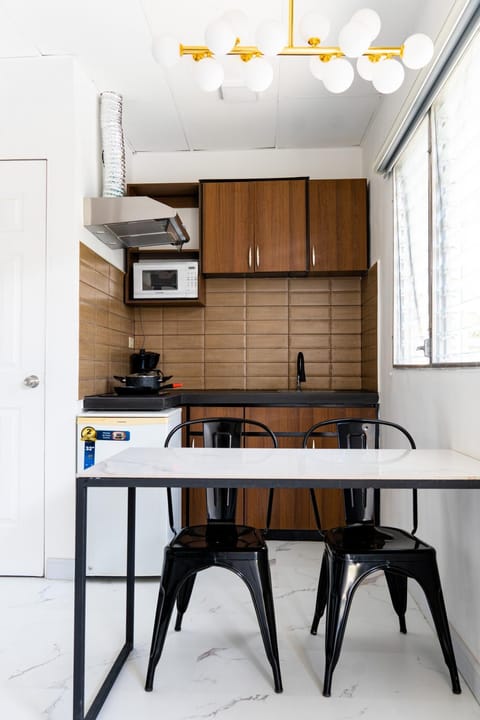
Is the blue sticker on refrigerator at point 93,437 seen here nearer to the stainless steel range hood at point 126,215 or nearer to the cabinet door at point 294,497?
the cabinet door at point 294,497

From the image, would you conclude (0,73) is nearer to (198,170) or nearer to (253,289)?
(198,170)

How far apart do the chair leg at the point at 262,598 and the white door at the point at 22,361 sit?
1.46 metres

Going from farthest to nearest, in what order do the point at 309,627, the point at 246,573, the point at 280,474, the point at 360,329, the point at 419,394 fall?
the point at 360,329, the point at 419,394, the point at 309,627, the point at 246,573, the point at 280,474

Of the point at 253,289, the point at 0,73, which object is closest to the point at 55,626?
the point at 253,289

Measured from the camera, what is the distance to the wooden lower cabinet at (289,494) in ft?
10.4

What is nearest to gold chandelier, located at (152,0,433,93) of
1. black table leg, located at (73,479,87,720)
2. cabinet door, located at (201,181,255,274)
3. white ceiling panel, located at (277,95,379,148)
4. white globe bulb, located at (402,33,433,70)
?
white globe bulb, located at (402,33,433,70)

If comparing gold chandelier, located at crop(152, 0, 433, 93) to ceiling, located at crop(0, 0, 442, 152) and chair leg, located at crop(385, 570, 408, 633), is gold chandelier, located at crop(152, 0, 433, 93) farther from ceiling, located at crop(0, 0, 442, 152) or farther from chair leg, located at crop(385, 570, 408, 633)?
chair leg, located at crop(385, 570, 408, 633)

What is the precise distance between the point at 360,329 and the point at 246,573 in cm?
241

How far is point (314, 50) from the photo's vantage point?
150 centimetres

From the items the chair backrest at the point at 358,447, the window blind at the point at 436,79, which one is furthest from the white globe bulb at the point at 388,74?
the chair backrest at the point at 358,447

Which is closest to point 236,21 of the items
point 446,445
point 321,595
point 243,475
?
point 243,475

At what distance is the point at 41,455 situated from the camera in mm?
2713

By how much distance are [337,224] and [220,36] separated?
7.31ft

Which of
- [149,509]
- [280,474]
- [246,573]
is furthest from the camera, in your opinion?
[149,509]
